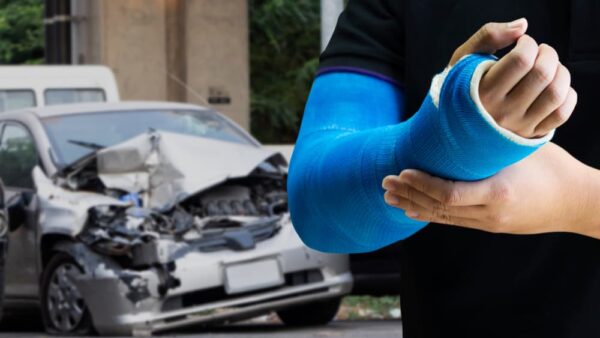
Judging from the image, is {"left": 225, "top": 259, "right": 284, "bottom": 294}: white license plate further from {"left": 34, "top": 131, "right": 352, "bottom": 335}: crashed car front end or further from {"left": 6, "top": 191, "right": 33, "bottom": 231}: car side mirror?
{"left": 6, "top": 191, "right": 33, "bottom": 231}: car side mirror

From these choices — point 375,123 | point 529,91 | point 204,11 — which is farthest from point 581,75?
point 204,11

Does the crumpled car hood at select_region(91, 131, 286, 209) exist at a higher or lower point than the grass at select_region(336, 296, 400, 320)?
higher

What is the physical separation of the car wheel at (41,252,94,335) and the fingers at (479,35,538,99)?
7.80 m

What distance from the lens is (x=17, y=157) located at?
10070mm

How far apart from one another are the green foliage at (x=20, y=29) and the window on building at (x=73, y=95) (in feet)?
45.4

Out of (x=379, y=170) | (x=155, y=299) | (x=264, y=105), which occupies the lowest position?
(x=264, y=105)

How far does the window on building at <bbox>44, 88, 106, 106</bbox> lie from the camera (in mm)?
14523

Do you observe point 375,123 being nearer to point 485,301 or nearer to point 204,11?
point 485,301

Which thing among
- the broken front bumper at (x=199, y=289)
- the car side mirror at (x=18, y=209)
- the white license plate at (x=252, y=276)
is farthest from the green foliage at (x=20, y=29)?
the white license plate at (x=252, y=276)

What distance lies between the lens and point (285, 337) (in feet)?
29.5

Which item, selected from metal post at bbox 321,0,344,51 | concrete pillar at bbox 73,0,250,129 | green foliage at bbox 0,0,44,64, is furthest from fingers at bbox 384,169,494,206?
green foliage at bbox 0,0,44,64

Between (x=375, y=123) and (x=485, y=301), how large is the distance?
212mm

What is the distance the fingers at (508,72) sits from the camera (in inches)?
40.2

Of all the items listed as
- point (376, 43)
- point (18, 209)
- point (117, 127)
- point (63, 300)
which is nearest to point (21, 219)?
point (18, 209)
